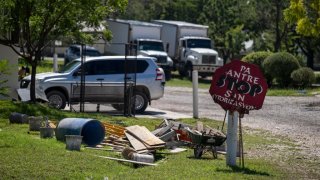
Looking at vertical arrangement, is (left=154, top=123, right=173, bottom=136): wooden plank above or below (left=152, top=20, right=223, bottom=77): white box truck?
below

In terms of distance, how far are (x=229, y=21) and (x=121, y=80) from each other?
37431mm

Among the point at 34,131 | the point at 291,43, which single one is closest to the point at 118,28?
the point at 291,43

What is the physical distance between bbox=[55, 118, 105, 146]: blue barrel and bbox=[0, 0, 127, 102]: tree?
21.8 feet

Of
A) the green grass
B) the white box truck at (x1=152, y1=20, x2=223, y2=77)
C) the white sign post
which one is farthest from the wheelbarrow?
the white box truck at (x1=152, y1=20, x2=223, y2=77)

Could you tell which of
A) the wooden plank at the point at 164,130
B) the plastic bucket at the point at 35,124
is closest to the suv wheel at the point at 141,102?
the plastic bucket at the point at 35,124

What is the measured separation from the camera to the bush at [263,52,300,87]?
36.5m

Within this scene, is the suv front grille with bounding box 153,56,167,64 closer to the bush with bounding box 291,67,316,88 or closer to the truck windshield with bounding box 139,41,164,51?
the truck windshield with bounding box 139,41,164,51

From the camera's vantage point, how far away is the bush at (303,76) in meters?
35.5

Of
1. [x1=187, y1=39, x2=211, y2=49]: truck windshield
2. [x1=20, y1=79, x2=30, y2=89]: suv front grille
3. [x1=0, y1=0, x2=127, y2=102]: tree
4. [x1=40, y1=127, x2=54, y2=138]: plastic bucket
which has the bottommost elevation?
[x1=40, y1=127, x2=54, y2=138]: plastic bucket

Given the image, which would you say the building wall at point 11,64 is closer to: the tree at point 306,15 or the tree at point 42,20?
the tree at point 42,20

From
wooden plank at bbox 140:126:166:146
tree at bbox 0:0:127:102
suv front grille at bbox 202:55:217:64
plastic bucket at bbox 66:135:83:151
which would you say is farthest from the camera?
suv front grille at bbox 202:55:217:64

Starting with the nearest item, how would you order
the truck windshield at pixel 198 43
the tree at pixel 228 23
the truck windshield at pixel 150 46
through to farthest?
the truck windshield at pixel 150 46
the truck windshield at pixel 198 43
the tree at pixel 228 23

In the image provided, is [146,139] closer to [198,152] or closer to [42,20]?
[198,152]

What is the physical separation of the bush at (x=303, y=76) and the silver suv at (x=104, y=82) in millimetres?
13853
